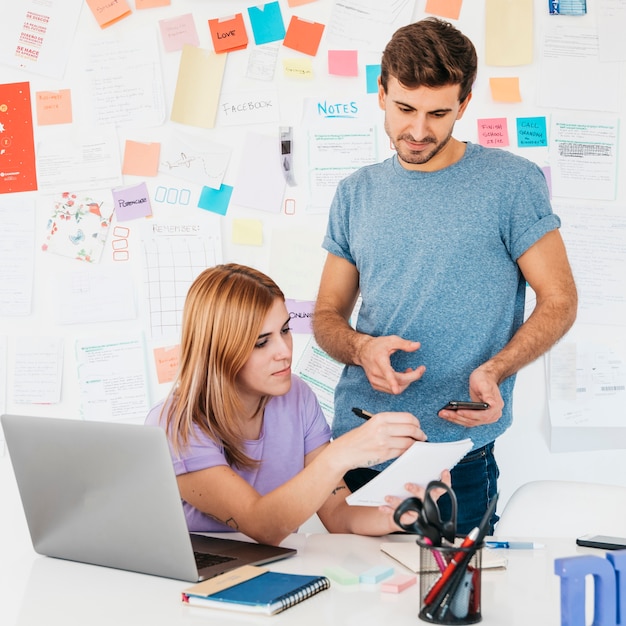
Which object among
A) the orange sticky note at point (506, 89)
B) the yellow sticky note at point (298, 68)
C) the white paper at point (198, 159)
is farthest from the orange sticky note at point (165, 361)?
the orange sticky note at point (506, 89)

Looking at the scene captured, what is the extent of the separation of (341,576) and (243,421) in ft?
1.88

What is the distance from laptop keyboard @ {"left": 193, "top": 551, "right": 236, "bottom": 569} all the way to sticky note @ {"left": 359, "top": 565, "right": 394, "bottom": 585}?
0.24m

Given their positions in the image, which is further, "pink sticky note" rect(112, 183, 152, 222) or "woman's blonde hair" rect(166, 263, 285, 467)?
"pink sticky note" rect(112, 183, 152, 222)

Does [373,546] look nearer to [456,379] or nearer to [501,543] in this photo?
[501,543]

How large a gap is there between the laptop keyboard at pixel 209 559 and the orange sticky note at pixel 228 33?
5.75ft

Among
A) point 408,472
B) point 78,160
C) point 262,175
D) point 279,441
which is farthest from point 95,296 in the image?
point 408,472

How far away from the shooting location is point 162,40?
2.76 meters

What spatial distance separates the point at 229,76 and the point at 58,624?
6.40 ft

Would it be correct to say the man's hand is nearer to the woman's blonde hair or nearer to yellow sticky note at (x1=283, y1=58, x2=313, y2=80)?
the woman's blonde hair

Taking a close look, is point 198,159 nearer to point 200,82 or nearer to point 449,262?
point 200,82

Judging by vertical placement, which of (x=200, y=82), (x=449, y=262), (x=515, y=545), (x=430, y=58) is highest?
(x=200, y=82)

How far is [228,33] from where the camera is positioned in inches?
108

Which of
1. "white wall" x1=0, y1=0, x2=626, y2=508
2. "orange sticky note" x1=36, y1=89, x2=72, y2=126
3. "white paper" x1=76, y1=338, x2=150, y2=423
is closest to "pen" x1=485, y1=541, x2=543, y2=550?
"white wall" x1=0, y1=0, x2=626, y2=508

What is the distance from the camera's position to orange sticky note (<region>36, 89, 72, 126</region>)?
280cm
